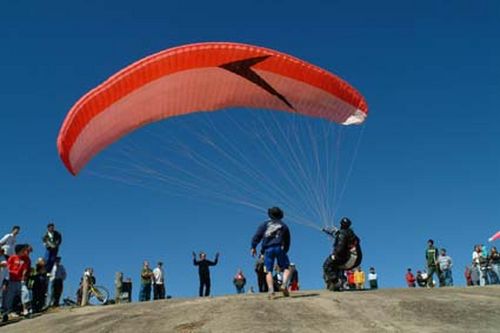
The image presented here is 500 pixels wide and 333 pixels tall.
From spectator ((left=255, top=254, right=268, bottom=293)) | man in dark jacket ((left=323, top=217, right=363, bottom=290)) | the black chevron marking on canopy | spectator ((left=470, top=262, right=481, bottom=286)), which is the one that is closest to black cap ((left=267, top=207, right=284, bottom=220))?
man in dark jacket ((left=323, top=217, right=363, bottom=290))

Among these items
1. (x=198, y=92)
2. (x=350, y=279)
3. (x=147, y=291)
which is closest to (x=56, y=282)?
(x=147, y=291)

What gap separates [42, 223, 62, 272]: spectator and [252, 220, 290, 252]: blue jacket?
19.8ft

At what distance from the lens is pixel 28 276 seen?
14.3 m

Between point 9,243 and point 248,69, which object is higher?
point 248,69

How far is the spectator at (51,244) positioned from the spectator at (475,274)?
15001 mm

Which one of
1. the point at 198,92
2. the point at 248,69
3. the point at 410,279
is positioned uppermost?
the point at 248,69

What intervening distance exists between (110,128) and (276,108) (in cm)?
517

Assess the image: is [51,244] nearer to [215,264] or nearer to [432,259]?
[215,264]

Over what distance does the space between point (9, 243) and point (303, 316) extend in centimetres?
861

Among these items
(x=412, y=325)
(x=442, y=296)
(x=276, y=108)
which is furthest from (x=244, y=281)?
(x=412, y=325)

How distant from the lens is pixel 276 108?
1706 cm

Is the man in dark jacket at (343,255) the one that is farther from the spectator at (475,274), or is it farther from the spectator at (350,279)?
the spectator at (350,279)

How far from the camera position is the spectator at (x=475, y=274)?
20.7 meters

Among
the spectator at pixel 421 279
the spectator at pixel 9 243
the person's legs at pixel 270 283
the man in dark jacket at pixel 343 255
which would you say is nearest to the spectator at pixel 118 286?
the spectator at pixel 9 243
